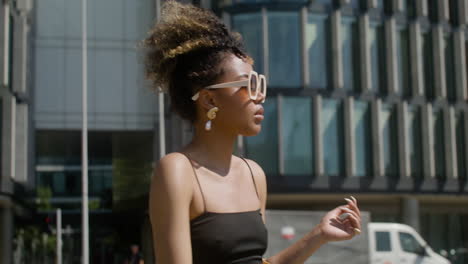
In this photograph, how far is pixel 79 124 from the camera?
1407 inches


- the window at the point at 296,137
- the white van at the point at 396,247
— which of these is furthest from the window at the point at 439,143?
the white van at the point at 396,247

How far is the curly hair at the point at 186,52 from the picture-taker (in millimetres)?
2457

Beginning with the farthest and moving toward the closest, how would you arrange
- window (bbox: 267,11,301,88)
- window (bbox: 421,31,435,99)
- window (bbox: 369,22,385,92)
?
1. window (bbox: 421,31,435,99)
2. window (bbox: 369,22,385,92)
3. window (bbox: 267,11,301,88)

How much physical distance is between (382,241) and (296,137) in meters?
13.0

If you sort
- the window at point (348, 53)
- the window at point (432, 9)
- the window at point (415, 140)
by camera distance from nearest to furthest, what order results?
1. the window at point (348, 53)
2. the window at point (415, 140)
3. the window at point (432, 9)

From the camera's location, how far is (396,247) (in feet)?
55.0

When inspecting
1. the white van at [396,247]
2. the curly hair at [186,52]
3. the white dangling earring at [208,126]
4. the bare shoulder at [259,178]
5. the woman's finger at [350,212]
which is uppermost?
the curly hair at [186,52]

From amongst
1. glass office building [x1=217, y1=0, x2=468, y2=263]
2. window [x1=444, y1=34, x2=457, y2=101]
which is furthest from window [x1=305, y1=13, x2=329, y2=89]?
window [x1=444, y1=34, x2=457, y2=101]

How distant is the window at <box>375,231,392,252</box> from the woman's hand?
48.0ft

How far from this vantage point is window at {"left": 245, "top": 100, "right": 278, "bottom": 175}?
1147 inches

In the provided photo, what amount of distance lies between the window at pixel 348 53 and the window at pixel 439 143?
4073 millimetres

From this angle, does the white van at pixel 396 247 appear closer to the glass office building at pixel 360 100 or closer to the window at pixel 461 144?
the glass office building at pixel 360 100

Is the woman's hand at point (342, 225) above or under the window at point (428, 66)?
under

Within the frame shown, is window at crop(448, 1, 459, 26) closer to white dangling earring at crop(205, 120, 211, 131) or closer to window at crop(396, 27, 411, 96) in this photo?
window at crop(396, 27, 411, 96)
